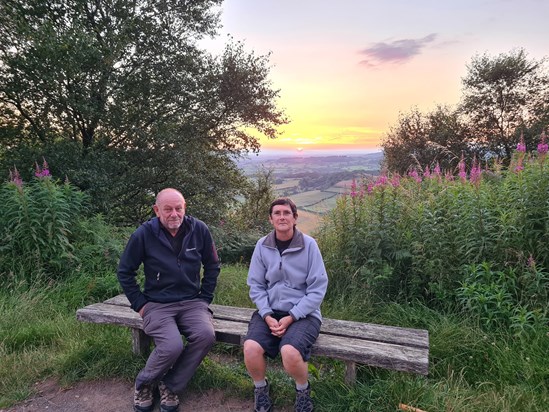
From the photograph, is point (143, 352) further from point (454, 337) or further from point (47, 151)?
point (47, 151)

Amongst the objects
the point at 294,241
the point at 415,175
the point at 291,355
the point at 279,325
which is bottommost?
the point at 291,355

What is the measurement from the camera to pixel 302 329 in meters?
2.74

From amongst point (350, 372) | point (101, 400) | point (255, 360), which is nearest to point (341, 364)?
point (350, 372)

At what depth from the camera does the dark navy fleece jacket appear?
3.08 m

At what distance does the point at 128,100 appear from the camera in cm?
1004

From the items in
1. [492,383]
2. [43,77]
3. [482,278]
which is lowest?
[492,383]

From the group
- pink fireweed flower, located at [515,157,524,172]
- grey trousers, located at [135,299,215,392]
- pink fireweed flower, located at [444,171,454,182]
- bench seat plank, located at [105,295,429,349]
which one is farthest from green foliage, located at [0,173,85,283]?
pink fireweed flower, located at [515,157,524,172]

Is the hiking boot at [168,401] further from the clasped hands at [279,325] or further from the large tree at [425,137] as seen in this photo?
the large tree at [425,137]

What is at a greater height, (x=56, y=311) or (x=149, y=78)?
(x=149, y=78)

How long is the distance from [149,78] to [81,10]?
7.46 feet

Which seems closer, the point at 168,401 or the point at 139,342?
the point at 168,401

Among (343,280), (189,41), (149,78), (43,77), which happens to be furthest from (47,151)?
(343,280)

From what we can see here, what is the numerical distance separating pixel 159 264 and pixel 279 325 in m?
1.15

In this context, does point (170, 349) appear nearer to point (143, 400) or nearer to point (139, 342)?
point (143, 400)
